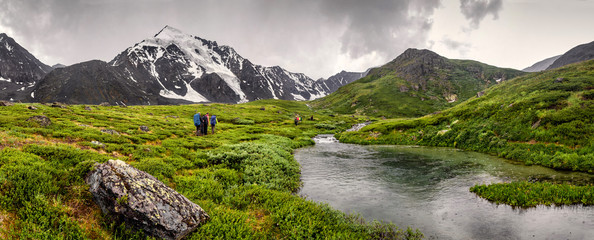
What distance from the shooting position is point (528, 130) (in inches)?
932

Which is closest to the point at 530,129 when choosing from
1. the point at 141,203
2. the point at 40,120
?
the point at 141,203

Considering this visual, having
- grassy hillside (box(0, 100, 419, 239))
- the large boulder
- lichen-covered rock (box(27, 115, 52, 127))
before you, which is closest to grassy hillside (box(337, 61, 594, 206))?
grassy hillside (box(0, 100, 419, 239))

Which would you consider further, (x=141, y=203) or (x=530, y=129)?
(x=530, y=129)

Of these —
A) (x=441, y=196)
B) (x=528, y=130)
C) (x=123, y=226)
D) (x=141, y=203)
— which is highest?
(x=528, y=130)

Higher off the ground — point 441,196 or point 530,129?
point 530,129

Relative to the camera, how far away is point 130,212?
708 cm

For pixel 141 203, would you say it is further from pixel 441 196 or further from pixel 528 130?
pixel 528 130

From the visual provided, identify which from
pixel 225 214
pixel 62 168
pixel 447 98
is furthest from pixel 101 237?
pixel 447 98

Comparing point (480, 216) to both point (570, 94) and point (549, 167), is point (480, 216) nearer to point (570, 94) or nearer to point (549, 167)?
point (549, 167)

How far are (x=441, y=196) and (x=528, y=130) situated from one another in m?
18.4

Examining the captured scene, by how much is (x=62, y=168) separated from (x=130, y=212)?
5329 mm

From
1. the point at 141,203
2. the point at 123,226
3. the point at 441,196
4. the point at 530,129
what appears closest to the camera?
the point at 123,226

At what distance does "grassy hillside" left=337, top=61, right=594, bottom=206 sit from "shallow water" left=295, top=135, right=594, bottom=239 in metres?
1.49

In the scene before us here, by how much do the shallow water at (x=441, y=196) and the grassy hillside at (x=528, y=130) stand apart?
149 centimetres
